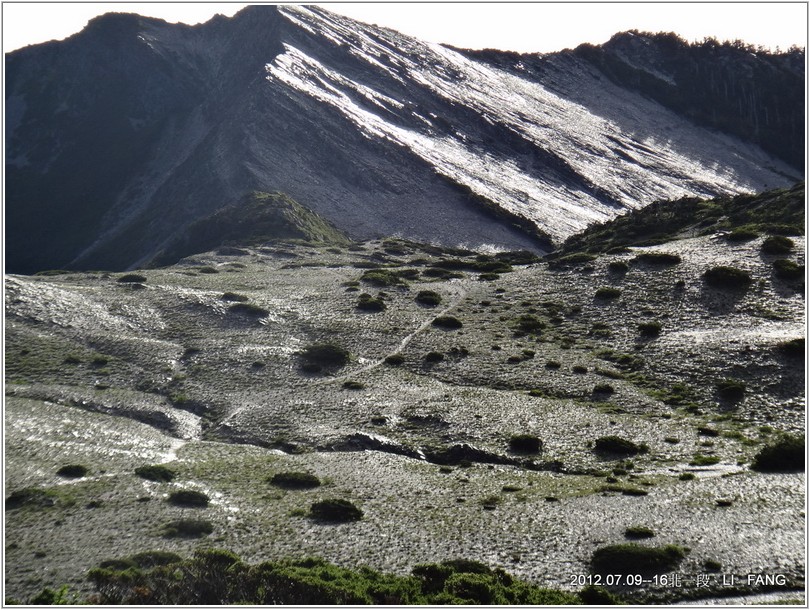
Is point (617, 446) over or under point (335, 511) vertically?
over

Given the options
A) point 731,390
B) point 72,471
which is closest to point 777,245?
point 731,390

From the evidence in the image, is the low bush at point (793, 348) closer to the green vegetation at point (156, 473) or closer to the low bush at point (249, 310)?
the green vegetation at point (156, 473)

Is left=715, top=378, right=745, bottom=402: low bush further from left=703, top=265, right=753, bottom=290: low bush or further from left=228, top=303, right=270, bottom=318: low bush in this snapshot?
left=228, top=303, right=270, bottom=318: low bush

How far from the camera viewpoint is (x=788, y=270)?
6956cm

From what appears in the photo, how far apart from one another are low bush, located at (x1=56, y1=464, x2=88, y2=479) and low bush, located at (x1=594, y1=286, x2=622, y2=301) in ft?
152

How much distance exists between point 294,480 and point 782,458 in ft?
75.9

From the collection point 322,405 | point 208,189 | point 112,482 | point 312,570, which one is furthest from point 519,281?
point 208,189

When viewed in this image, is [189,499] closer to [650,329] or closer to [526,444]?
[526,444]

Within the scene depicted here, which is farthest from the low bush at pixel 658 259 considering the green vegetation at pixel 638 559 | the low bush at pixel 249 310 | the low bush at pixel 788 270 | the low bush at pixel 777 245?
the green vegetation at pixel 638 559

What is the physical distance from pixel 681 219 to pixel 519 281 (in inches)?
1170

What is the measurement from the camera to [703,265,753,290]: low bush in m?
69.6

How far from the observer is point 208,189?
143 meters

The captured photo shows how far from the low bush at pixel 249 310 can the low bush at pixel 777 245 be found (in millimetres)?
42990

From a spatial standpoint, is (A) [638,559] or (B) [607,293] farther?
(B) [607,293]
